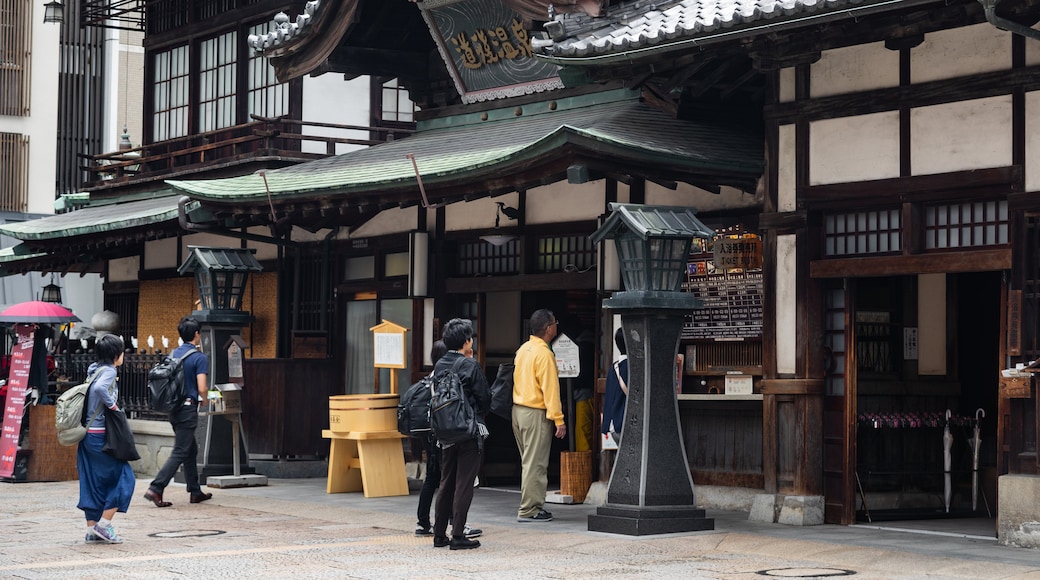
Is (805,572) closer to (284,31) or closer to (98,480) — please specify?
(98,480)

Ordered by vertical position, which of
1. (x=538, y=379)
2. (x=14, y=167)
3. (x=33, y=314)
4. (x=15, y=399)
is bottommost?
(x=15, y=399)

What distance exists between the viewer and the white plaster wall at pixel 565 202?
16047mm

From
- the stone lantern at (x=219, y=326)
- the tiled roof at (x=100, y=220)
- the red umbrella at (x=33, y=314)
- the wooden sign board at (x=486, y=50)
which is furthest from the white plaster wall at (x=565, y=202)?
the red umbrella at (x=33, y=314)

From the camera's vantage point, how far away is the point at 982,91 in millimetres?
12211

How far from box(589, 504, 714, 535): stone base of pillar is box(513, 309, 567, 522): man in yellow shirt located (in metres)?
1.11

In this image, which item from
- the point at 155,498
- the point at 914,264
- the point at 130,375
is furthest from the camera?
the point at 130,375

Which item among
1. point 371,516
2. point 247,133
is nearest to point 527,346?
point 371,516

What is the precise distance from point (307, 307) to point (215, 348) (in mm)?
2708

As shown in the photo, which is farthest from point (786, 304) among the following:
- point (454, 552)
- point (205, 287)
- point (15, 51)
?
point (15, 51)

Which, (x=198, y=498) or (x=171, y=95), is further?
(x=171, y=95)

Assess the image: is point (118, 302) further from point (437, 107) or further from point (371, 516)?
point (371, 516)

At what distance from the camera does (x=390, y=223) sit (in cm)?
1897

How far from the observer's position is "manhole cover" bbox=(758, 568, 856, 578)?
34.1 feet

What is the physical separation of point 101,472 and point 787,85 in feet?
23.0
